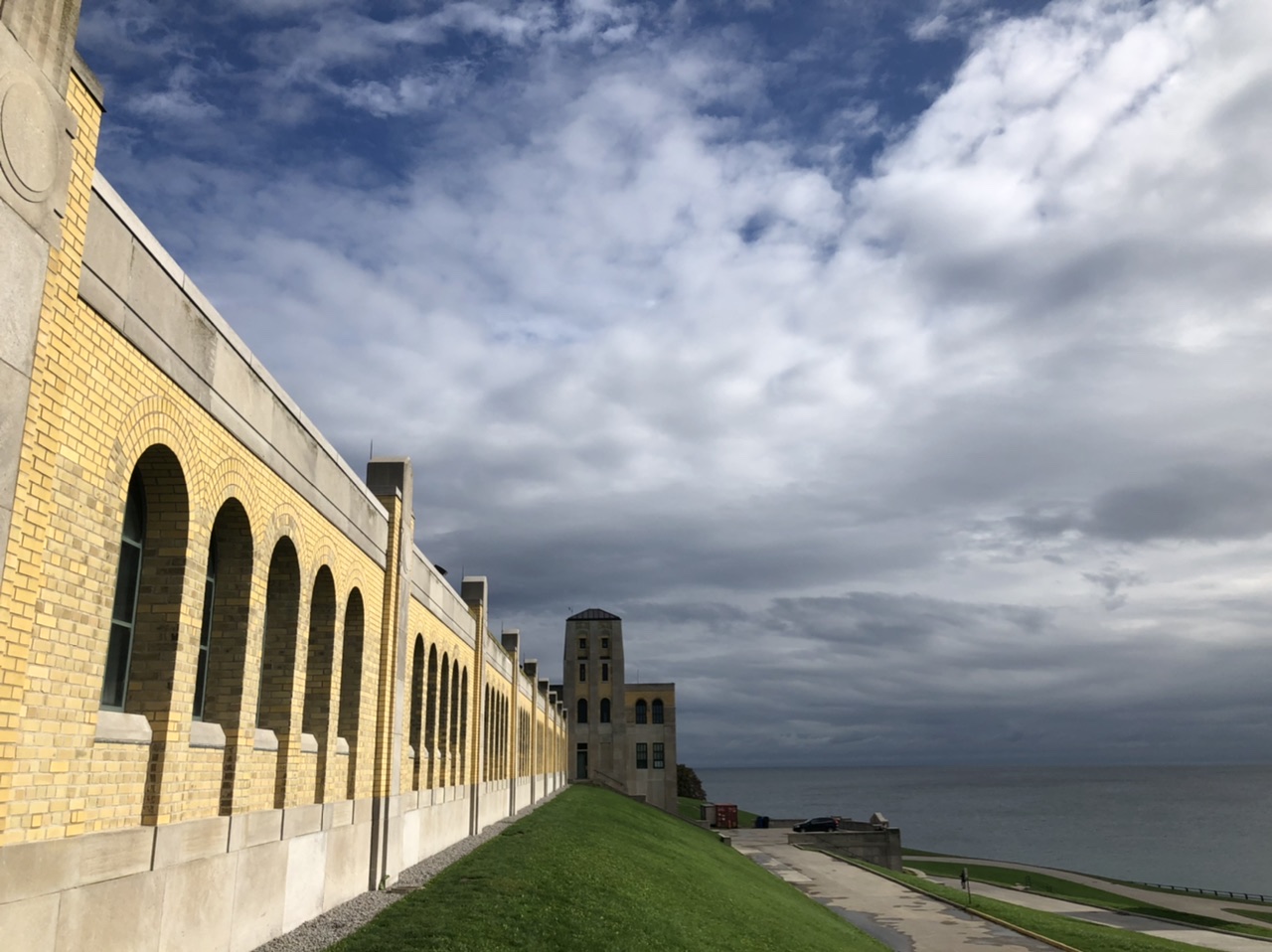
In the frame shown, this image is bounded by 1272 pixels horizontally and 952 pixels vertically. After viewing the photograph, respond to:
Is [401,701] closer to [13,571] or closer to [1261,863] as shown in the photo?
[13,571]

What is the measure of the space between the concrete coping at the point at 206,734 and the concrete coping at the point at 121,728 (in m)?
0.97

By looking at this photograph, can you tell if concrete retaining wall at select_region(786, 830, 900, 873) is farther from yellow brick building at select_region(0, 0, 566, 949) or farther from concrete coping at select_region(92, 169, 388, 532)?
concrete coping at select_region(92, 169, 388, 532)

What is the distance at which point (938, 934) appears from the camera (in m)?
28.4

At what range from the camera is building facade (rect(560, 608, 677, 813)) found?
8712 centimetres

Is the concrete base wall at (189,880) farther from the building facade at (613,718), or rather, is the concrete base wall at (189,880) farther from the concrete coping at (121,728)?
the building facade at (613,718)

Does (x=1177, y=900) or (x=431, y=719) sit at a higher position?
(x=431, y=719)

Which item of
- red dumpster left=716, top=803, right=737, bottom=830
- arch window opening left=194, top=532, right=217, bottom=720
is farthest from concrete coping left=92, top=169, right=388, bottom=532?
red dumpster left=716, top=803, right=737, bottom=830

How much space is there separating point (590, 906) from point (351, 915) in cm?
378

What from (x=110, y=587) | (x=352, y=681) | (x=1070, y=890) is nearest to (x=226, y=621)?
(x=110, y=587)

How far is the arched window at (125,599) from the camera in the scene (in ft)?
30.4

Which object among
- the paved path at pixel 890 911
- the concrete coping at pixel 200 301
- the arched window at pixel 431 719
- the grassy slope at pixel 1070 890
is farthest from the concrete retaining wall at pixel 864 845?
the concrete coping at pixel 200 301

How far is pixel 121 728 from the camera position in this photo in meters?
8.83

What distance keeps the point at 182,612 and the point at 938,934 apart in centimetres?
2599

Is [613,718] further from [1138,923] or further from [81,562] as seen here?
[81,562]
